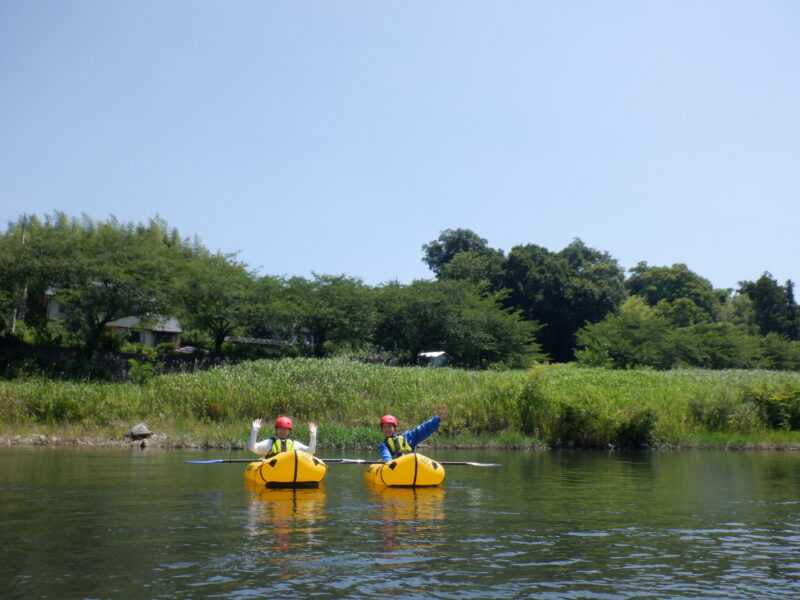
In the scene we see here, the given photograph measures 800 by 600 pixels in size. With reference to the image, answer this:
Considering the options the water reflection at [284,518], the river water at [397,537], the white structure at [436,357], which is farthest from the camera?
the white structure at [436,357]

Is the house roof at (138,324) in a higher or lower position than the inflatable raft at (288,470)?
higher

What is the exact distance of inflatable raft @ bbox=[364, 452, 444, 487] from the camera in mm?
12938

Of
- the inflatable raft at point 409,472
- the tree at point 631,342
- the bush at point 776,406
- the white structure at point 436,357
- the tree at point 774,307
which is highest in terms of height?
the tree at point 774,307

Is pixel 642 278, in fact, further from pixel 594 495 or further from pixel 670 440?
pixel 594 495

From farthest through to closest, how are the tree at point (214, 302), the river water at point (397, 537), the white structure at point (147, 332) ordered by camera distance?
the white structure at point (147, 332) < the tree at point (214, 302) < the river water at point (397, 537)

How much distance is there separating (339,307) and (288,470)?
30282 millimetres

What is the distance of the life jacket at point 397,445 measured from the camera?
13922mm

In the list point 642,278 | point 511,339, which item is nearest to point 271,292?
point 511,339

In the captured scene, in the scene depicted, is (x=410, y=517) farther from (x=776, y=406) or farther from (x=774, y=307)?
(x=774, y=307)

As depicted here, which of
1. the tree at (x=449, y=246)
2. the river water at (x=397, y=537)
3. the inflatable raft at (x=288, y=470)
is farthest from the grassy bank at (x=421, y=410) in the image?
the tree at (x=449, y=246)

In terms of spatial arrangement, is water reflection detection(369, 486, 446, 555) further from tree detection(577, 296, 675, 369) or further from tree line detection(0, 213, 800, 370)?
tree detection(577, 296, 675, 369)

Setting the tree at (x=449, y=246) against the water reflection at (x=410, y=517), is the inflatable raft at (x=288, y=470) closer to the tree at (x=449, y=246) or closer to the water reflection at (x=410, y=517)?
the water reflection at (x=410, y=517)

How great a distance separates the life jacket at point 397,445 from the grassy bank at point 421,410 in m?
9.84

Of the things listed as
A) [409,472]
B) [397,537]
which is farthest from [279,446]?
[397,537]
